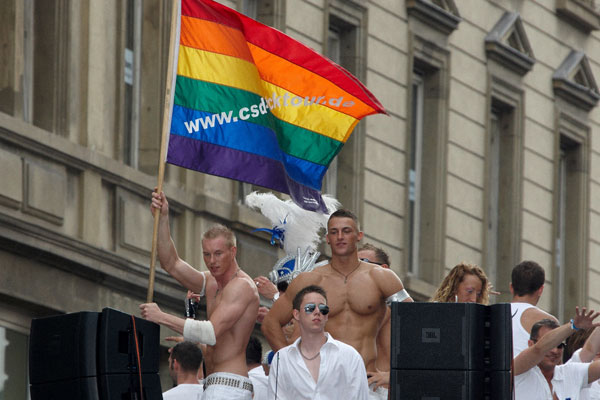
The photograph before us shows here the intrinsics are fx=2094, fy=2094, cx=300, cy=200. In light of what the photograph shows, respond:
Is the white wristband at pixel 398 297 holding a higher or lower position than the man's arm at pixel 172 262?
lower

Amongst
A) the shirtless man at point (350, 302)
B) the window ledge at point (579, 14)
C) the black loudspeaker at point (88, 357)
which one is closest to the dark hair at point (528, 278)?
the shirtless man at point (350, 302)

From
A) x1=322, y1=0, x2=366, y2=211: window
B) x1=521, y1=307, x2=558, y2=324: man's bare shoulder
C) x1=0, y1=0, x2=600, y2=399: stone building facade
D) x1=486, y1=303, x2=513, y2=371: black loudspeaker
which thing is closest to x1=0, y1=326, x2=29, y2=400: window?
x1=0, y1=0, x2=600, y2=399: stone building facade

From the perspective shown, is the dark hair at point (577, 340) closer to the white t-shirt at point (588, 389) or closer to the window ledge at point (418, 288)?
the white t-shirt at point (588, 389)

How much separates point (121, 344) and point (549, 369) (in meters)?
3.68

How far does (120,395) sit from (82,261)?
6.25 m

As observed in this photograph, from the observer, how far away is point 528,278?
14773 mm

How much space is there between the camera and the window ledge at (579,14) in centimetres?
3072

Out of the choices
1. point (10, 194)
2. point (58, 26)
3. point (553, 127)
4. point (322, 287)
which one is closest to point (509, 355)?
point (322, 287)

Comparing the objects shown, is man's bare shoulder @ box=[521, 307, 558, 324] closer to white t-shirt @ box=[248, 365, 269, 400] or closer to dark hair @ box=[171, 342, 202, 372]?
white t-shirt @ box=[248, 365, 269, 400]

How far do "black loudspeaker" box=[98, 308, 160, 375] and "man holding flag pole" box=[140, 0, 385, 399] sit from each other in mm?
232

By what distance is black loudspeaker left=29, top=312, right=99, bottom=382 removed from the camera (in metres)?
12.6

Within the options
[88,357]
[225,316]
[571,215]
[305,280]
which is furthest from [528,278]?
[571,215]

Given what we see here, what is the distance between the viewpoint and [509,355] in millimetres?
13156

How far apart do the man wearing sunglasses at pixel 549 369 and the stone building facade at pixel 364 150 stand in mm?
5115
